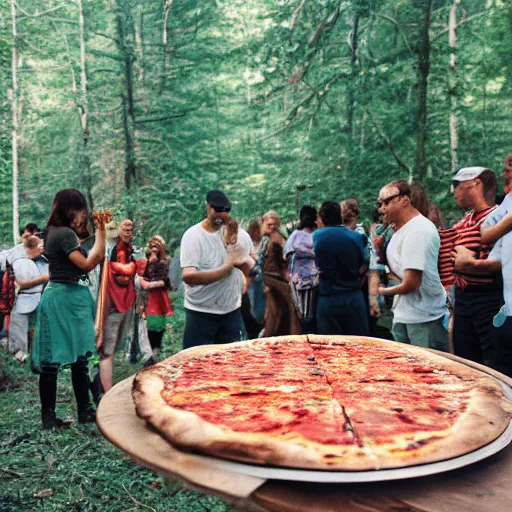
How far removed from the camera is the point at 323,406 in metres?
2.05

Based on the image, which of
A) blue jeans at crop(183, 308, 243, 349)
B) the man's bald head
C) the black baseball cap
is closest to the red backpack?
the man's bald head

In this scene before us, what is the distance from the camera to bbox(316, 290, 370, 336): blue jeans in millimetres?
4770

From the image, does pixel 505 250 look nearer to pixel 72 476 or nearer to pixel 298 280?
pixel 72 476

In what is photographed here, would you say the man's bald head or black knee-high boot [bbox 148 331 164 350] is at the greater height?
the man's bald head

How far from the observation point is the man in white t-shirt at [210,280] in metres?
4.30

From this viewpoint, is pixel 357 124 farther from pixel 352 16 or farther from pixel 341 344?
pixel 341 344

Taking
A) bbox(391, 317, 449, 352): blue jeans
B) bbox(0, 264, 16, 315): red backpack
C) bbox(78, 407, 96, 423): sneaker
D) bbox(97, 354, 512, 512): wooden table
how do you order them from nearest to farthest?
bbox(97, 354, 512, 512): wooden table, bbox(391, 317, 449, 352): blue jeans, bbox(78, 407, 96, 423): sneaker, bbox(0, 264, 16, 315): red backpack

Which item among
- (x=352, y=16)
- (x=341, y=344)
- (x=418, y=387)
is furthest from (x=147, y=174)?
(x=418, y=387)

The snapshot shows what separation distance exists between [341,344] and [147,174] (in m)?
10.5

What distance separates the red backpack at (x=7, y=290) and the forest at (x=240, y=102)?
195 inches

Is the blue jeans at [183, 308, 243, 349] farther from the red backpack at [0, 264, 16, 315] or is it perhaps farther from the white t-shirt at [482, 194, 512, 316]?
the red backpack at [0, 264, 16, 315]

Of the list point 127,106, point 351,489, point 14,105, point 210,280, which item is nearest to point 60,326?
point 210,280

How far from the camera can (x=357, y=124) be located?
11.8 metres

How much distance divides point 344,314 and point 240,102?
10.8 m
